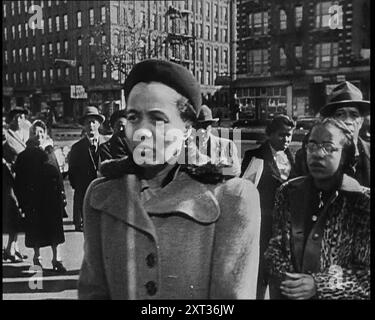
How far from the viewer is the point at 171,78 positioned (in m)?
1.95

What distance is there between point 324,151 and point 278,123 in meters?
0.29

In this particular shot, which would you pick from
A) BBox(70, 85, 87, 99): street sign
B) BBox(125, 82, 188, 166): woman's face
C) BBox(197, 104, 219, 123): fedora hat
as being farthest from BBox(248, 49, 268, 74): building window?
BBox(70, 85, 87, 99): street sign

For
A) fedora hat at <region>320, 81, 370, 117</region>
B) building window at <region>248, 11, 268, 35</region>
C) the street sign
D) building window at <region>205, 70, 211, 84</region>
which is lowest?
fedora hat at <region>320, 81, 370, 117</region>

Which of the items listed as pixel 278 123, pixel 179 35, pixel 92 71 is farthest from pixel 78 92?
pixel 278 123

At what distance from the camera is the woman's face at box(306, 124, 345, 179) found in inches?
80.8

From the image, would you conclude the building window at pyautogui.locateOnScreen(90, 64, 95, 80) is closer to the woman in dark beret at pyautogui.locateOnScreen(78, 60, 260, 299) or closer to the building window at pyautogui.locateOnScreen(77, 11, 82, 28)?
the building window at pyautogui.locateOnScreen(77, 11, 82, 28)

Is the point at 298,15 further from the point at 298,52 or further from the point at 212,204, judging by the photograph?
the point at 212,204

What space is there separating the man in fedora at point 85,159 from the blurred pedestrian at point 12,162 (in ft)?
0.98

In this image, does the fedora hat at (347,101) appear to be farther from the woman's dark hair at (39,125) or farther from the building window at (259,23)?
the woman's dark hair at (39,125)

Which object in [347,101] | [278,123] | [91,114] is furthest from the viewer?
[91,114]

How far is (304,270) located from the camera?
2076 millimetres

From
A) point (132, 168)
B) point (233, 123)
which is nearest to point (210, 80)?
point (233, 123)

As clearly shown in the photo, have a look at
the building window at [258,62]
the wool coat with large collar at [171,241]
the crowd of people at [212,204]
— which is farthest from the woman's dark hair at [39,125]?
the building window at [258,62]

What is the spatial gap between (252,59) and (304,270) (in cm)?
103
